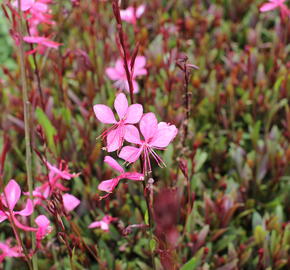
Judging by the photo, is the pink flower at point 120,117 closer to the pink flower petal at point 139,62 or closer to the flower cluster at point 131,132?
the flower cluster at point 131,132

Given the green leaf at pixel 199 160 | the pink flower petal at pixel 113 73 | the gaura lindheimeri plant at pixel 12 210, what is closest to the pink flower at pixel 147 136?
the gaura lindheimeri plant at pixel 12 210

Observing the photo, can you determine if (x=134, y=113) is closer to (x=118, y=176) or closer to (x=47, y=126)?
(x=118, y=176)

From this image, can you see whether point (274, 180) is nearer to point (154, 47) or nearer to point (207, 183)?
point (207, 183)

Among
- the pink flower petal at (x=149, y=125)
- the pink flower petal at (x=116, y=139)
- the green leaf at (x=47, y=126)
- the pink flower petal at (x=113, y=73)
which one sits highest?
the pink flower petal at (x=149, y=125)

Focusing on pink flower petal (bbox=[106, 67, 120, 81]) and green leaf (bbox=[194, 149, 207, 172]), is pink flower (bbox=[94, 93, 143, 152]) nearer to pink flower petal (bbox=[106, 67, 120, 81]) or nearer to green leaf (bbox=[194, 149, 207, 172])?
green leaf (bbox=[194, 149, 207, 172])

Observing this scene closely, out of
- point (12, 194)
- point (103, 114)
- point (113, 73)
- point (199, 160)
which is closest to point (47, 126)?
point (113, 73)

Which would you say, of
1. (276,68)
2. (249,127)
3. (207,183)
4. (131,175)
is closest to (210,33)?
(276,68)
